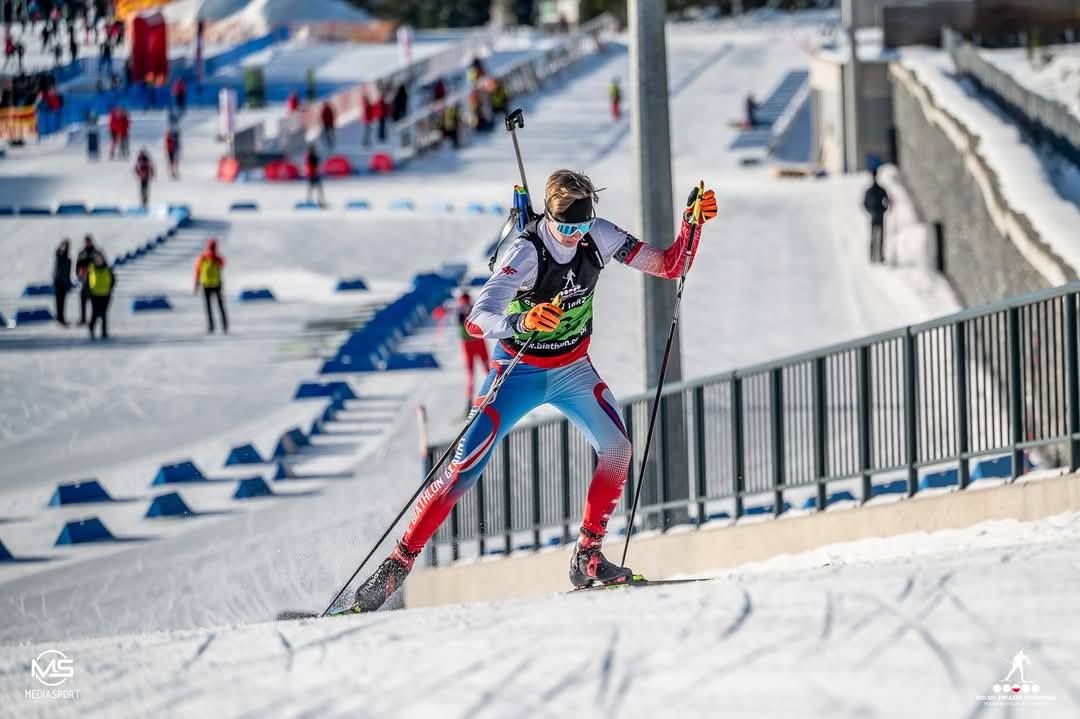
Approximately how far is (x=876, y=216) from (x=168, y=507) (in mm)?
13819

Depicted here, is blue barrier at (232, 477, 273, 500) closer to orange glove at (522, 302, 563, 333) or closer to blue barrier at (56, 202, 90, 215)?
orange glove at (522, 302, 563, 333)

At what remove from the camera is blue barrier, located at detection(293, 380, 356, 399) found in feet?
71.9

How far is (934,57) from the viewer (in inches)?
1561

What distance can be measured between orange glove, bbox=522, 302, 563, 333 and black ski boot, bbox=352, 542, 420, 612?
129 centimetres

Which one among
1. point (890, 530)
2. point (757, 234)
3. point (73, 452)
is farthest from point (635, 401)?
point (757, 234)

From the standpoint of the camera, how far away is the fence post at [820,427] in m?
11.0

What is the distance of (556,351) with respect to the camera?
820 centimetres

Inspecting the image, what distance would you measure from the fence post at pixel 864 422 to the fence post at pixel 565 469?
2.90 meters

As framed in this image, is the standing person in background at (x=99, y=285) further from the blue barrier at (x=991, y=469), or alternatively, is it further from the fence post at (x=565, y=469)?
the blue barrier at (x=991, y=469)

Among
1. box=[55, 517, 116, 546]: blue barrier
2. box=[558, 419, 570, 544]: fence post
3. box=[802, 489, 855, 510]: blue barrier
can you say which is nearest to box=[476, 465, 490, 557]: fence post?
box=[558, 419, 570, 544]: fence post

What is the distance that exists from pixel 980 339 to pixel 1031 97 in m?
14.1

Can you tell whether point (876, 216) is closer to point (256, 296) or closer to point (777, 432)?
point (256, 296)

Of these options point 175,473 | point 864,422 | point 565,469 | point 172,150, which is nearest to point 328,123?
point 172,150

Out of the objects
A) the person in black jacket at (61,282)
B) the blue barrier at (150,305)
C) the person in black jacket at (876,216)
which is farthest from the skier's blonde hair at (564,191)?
the blue barrier at (150,305)
